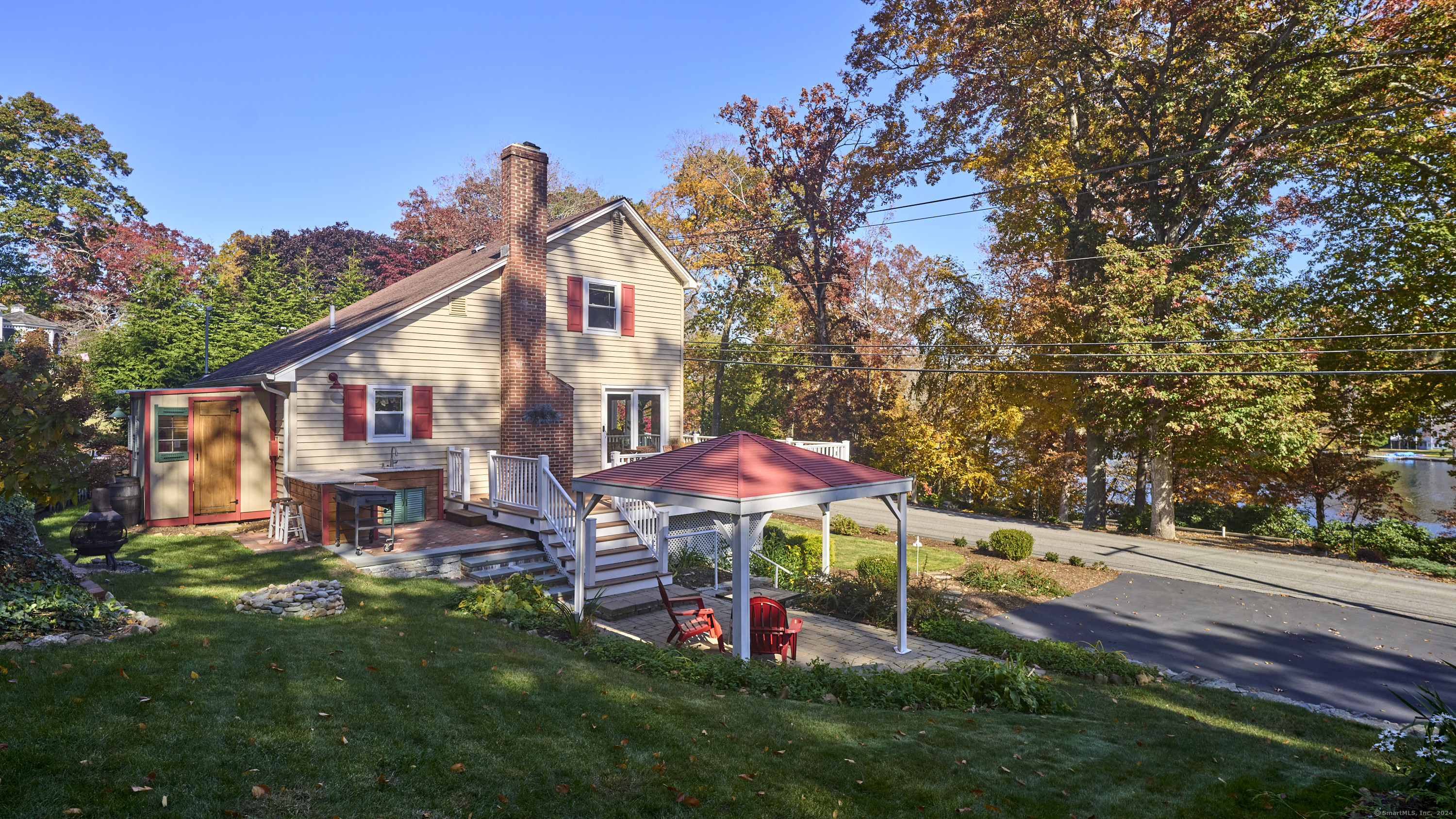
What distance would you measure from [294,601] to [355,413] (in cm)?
700

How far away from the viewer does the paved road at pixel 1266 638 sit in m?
9.75

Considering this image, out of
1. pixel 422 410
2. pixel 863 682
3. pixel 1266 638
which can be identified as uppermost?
pixel 422 410

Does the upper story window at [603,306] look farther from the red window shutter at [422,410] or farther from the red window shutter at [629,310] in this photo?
the red window shutter at [422,410]

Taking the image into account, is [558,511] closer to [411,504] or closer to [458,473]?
[458,473]

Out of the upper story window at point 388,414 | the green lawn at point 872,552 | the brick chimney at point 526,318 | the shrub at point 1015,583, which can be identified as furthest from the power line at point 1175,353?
the upper story window at point 388,414

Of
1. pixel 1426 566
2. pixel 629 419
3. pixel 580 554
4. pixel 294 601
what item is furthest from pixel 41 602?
pixel 1426 566

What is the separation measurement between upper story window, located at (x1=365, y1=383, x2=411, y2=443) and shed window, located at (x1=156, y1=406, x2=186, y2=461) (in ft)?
10.9

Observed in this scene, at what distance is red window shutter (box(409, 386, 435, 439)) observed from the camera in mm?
15766

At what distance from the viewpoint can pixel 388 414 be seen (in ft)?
51.0

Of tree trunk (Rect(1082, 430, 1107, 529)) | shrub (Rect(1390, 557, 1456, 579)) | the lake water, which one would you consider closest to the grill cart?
tree trunk (Rect(1082, 430, 1107, 529))

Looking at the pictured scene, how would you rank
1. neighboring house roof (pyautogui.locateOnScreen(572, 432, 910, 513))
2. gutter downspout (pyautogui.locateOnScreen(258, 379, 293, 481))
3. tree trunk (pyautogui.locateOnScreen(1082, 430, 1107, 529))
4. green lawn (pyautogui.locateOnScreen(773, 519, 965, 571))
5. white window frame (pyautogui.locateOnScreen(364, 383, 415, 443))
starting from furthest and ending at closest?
tree trunk (pyautogui.locateOnScreen(1082, 430, 1107, 529))
green lawn (pyautogui.locateOnScreen(773, 519, 965, 571))
white window frame (pyautogui.locateOnScreen(364, 383, 415, 443))
gutter downspout (pyautogui.locateOnScreen(258, 379, 293, 481))
neighboring house roof (pyautogui.locateOnScreen(572, 432, 910, 513))

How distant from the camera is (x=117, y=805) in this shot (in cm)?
381

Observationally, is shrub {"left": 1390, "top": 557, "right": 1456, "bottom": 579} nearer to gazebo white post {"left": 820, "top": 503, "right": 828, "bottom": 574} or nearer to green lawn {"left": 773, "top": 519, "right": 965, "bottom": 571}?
green lawn {"left": 773, "top": 519, "right": 965, "bottom": 571}

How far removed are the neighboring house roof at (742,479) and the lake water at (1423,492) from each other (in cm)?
A: 2067
